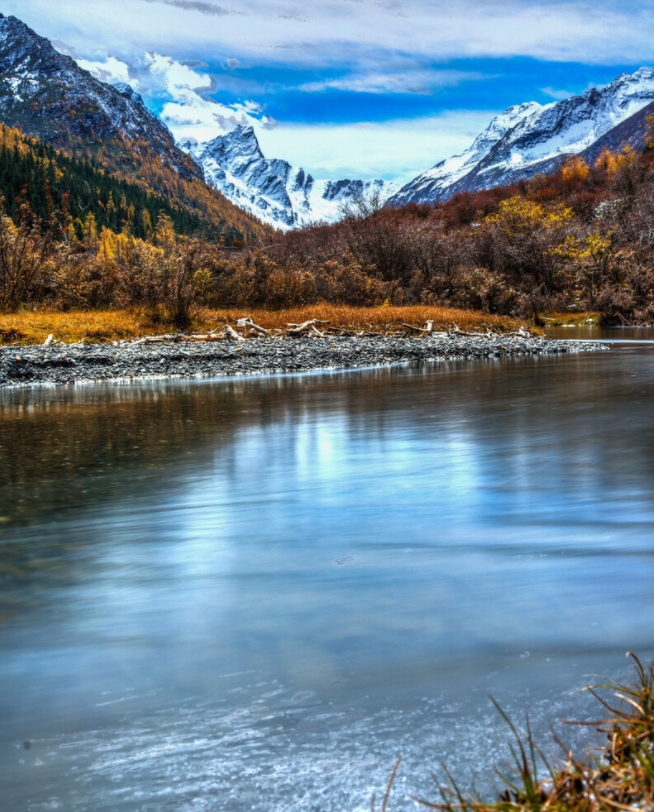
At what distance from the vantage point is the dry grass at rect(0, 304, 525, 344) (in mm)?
24391

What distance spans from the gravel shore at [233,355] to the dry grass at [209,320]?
5.43ft

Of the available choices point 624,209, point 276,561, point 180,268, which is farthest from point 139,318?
point 624,209

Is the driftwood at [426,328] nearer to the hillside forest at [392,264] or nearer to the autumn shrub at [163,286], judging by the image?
the hillside forest at [392,264]

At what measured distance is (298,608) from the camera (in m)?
3.79

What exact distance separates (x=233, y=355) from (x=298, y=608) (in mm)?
20090

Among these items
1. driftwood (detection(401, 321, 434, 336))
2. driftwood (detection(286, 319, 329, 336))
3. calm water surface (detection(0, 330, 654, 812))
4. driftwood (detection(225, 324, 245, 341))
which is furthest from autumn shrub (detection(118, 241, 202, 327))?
calm water surface (detection(0, 330, 654, 812))

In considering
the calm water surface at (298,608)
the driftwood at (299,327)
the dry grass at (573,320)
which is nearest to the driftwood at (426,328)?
the driftwood at (299,327)

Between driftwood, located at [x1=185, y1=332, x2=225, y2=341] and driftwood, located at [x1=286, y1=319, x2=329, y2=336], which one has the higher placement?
driftwood, located at [x1=286, y1=319, x2=329, y2=336]

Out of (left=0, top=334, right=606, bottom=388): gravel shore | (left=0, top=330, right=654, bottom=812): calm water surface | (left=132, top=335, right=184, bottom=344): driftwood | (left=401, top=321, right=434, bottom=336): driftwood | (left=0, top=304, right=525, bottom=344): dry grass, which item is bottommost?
(left=0, top=330, right=654, bottom=812): calm water surface

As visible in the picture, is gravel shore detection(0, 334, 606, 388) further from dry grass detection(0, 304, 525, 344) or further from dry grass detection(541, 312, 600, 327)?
dry grass detection(541, 312, 600, 327)

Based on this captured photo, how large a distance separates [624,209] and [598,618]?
78.2 metres

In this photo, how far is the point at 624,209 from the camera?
235ft

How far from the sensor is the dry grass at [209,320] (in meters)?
24.4

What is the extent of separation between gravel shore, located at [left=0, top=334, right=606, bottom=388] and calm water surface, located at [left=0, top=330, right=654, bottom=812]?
1054 centimetres
